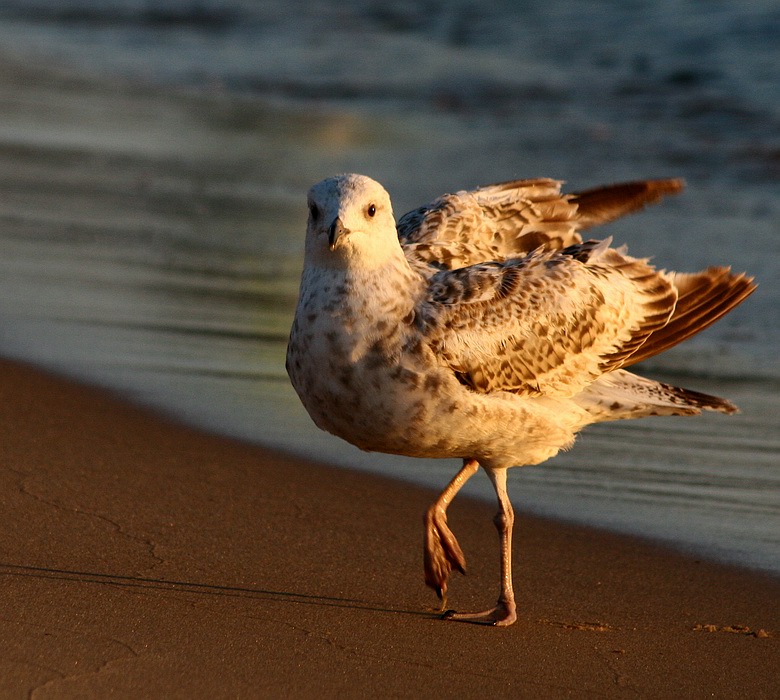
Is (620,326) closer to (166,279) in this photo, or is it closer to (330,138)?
(166,279)

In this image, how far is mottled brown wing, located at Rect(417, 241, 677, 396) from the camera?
17.8 feet

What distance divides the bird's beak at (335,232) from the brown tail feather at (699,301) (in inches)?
69.7

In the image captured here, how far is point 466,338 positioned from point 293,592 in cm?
105

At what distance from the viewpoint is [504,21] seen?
74.3ft

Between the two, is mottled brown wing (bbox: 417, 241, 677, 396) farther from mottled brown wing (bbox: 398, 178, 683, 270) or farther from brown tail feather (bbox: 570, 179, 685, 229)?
brown tail feather (bbox: 570, 179, 685, 229)

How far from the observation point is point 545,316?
575 cm

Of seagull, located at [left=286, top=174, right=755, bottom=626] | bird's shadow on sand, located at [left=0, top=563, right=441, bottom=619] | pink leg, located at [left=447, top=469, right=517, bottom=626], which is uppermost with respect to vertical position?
seagull, located at [left=286, top=174, right=755, bottom=626]

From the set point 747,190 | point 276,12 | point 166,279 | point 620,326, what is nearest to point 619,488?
point 620,326

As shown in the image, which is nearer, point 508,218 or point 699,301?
point 699,301

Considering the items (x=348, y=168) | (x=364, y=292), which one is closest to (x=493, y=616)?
(x=364, y=292)

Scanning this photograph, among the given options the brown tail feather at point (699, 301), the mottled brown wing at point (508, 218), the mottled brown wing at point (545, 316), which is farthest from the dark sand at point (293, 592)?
the mottled brown wing at point (508, 218)

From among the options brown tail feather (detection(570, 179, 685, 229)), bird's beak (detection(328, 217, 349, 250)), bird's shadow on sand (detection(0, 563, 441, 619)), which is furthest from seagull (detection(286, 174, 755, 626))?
brown tail feather (detection(570, 179, 685, 229))

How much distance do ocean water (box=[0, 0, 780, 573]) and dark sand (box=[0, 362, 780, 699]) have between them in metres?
0.40

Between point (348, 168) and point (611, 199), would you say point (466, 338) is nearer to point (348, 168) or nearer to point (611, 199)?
point (611, 199)
